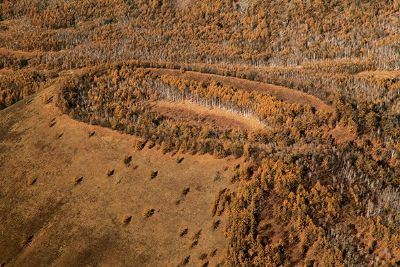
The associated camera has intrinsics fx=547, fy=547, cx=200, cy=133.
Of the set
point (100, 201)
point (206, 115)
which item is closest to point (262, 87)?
point (206, 115)

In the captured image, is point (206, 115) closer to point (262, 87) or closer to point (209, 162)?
point (262, 87)

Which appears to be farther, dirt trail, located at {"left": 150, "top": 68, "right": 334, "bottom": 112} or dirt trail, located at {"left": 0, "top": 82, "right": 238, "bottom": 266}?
dirt trail, located at {"left": 150, "top": 68, "right": 334, "bottom": 112}

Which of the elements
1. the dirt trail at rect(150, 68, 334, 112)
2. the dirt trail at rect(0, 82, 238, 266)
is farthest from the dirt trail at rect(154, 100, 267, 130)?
the dirt trail at rect(0, 82, 238, 266)

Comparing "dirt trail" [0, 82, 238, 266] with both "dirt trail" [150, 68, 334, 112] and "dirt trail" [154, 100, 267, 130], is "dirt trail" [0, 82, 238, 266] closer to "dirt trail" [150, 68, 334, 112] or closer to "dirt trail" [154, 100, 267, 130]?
"dirt trail" [154, 100, 267, 130]

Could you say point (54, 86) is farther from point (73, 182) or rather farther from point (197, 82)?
point (73, 182)

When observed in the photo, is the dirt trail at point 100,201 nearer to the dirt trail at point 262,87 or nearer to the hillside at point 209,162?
the hillside at point 209,162

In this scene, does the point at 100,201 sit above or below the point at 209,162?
below

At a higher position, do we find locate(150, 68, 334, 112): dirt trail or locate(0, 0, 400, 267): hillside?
locate(150, 68, 334, 112): dirt trail

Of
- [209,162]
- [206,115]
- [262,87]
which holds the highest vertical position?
[262,87]
